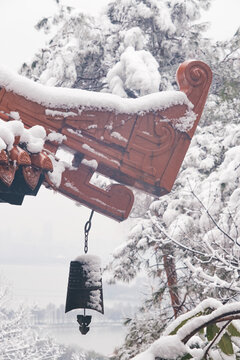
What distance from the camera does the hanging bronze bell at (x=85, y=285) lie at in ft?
7.10

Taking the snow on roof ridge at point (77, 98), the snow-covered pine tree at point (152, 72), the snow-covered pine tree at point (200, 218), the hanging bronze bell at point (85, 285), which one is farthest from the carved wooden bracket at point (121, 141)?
the snow-covered pine tree at point (152, 72)

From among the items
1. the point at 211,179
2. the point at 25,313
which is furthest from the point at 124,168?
the point at 25,313

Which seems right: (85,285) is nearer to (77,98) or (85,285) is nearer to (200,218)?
(77,98)

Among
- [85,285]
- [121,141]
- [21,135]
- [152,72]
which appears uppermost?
[152,72]

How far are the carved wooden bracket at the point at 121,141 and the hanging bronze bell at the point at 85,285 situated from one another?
1.56 ft

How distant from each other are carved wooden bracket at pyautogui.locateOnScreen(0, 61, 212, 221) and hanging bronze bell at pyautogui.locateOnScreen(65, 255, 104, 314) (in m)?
0.48

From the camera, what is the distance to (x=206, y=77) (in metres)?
1.83

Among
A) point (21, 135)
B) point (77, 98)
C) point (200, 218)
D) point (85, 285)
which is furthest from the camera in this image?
point (200, 218)

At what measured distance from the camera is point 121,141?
5.75 feet

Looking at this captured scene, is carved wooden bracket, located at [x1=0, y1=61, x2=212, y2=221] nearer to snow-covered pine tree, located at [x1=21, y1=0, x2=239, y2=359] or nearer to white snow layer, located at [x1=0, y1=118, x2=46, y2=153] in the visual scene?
white snow layer, located at [x1=0, y1=118, x2=46, y2=153]

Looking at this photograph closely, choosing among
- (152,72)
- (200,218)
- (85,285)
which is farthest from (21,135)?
(152,72)

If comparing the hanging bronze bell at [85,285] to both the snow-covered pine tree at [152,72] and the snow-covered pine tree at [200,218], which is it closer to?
the snow-covered pine tree at [200,218]

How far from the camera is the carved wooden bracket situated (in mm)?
1713

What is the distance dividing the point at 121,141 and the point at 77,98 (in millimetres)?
250
